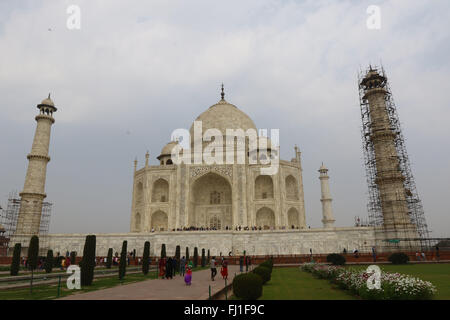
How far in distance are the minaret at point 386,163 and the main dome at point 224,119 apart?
1412cm

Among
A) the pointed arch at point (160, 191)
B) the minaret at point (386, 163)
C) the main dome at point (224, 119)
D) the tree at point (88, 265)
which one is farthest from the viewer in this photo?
the main dome at point (224, 119)

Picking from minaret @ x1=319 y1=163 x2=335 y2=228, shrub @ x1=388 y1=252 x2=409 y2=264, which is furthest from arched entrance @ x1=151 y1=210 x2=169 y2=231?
shrub @ x1=388 y1=252 x2=409 y2=264

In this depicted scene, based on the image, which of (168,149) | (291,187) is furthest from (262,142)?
(168,149)

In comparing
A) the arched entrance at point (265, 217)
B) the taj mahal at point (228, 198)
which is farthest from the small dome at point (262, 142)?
the arched entrance at point (265, 217)

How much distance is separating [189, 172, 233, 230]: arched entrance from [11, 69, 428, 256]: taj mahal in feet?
0.33

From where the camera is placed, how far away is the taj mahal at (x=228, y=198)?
24156mm

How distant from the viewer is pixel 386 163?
82.1ft

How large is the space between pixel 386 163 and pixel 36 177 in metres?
29.0

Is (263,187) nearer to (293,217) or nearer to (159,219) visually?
(293,217)

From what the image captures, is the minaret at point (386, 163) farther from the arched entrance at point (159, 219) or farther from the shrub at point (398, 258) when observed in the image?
the arched entrance at point (159, 219)

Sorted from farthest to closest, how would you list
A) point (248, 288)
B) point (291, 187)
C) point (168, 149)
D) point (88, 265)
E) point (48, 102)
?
1. point (168, 149)
2. point (291, 187)
3. point (48, 102)
4. point (88, 265)
5. point (248, 288)
